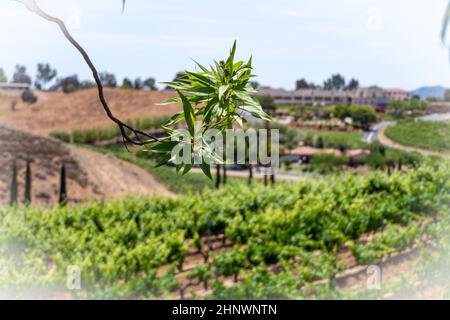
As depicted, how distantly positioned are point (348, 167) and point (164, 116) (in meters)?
1.92

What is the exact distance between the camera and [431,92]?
19.9 ft

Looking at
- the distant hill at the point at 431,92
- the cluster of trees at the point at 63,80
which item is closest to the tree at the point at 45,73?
the cluster of trees at the point at 63,80

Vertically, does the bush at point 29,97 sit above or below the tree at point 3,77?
below

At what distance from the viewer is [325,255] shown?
448 centimetres

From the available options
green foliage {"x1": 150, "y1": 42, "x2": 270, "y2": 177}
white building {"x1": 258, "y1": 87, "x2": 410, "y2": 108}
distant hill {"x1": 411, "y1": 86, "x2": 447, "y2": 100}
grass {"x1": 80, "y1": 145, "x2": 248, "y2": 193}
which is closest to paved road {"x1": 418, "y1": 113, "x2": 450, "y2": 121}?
distant hill {"x1": 411, "y1": 86, "x2": 447, "y2": 100}

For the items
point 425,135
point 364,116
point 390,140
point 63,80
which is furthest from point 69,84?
point 425,135

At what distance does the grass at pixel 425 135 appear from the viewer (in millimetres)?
6055

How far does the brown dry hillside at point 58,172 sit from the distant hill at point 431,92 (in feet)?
8.25

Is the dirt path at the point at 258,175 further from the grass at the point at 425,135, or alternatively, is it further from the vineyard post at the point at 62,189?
the vineyard post at the point at 62,189

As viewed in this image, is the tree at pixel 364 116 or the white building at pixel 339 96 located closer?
the white building at pixel 339 96

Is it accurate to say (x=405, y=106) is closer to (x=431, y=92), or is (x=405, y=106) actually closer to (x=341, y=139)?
(x=431, y=92)

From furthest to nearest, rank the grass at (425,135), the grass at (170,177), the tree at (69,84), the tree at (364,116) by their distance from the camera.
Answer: the grass at (170,177)
the tree at (69,84)
the tree at (364,116)
the grass at (425,135)

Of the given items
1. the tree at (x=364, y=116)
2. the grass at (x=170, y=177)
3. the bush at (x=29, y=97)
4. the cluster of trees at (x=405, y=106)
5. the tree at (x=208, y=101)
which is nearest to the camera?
the tree at (x=208, y=101)
